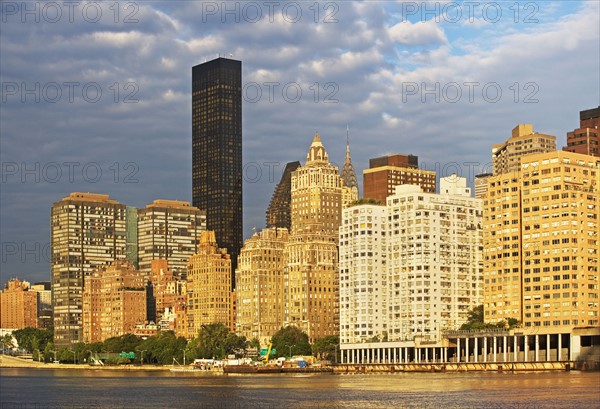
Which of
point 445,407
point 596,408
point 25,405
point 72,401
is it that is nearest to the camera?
point 596,408

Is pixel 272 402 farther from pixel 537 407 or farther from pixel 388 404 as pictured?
pixel 537 407

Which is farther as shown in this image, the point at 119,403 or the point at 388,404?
the point at 119,403

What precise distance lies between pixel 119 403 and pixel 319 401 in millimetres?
30613

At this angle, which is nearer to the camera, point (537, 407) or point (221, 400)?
point (537, 407)

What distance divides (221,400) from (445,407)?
4044 cm

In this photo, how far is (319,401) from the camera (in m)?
185

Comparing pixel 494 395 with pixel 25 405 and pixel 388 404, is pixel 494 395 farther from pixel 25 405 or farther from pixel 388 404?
pixel 25 405

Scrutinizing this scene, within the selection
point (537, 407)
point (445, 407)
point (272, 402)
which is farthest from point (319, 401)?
point (537, 407)

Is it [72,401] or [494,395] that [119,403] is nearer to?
[72,401]

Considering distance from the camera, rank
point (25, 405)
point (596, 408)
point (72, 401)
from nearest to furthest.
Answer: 1. point (596, 408)
2. point (25, 405)
3. point (72, 401)

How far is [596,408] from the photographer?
153 m

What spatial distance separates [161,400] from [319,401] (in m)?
26.7

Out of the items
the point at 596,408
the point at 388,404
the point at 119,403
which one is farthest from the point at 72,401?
the point at 596,408

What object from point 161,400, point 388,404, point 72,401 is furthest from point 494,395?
point 72,401
